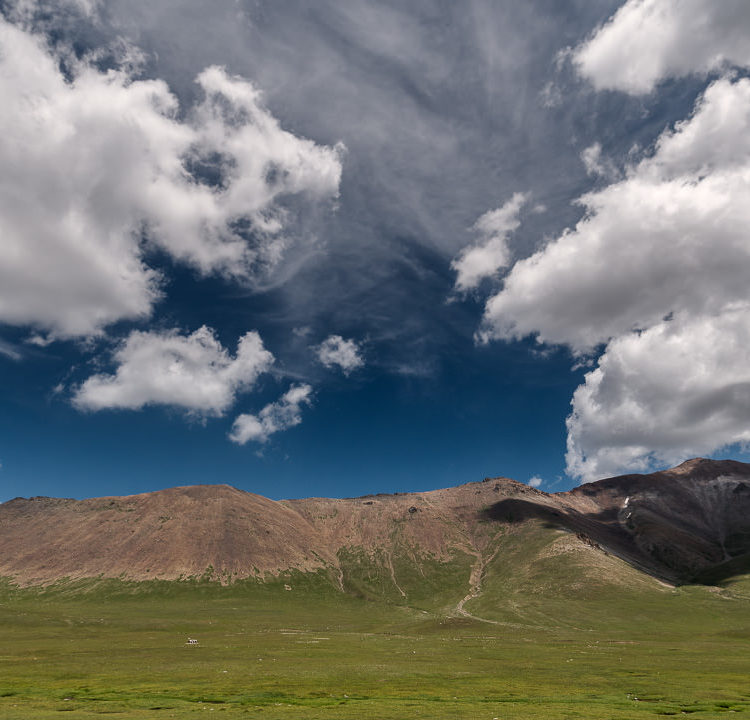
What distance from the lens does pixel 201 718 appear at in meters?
34.1

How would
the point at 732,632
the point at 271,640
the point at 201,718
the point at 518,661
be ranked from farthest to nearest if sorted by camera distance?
the point at 732,632 < the point at 271,640 < the point at 518,661 < the point at 201,718

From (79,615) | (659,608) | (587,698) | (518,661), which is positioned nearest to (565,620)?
(659,608)

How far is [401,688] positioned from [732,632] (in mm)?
152217

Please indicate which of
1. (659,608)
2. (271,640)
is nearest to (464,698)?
(271,640)

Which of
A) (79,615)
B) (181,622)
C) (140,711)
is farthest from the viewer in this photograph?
(79,615)

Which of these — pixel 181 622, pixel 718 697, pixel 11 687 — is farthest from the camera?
pixel 181 622

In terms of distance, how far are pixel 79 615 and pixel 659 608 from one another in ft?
781

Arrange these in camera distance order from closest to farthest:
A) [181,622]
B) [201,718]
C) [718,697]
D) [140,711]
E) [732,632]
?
[201,718] < [140,711] < [718,697] < [732,632] < [181,622]

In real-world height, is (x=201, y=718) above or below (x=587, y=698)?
above

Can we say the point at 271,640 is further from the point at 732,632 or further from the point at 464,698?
the point at 732,632

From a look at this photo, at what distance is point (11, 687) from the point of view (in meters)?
51.0

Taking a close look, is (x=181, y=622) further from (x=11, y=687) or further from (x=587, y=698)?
(x=587, y=698)

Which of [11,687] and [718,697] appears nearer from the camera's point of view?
[718,697]

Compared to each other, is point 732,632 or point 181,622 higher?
point 181,622
